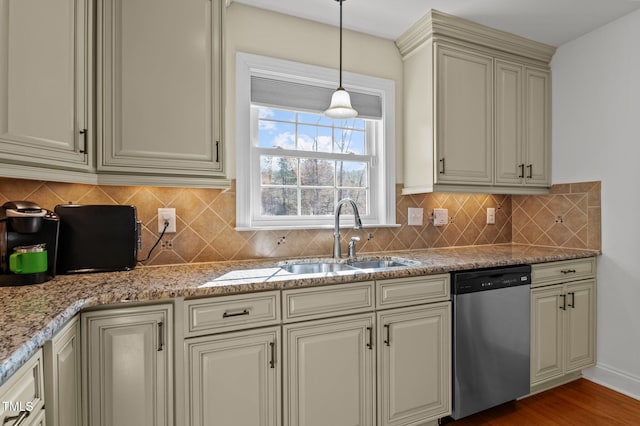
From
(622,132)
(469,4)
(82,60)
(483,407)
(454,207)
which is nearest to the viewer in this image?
(82,60)

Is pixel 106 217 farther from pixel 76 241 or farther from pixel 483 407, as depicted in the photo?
pixel 483 407

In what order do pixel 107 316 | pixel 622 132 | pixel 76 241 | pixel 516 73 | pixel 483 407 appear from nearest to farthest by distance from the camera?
1. pixel 107 316
2. pixel 76 241
3. pixel 483 407
4. pixel 622 132
5. pixel 516 73

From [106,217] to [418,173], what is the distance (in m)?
1.92

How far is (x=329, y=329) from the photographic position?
1701 millimetres

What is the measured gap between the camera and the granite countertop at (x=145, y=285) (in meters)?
0.96

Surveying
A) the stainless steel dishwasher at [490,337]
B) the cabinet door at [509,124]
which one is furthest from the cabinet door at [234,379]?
the cabinet door at [509,124]

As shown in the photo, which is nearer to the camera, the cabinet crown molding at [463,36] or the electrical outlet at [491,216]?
the cabinet crown molding at [463,36]

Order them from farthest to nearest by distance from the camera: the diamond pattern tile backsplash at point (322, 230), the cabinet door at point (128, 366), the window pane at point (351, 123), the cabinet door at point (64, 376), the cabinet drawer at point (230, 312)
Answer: the window pane at point (351, 123) < the diamond pattern tile backsplash at point (322, 230) < the cabinet drawer at point (230, 312) < the cabinet door at point (128, 366) < the cabinet door at point (64, 376)

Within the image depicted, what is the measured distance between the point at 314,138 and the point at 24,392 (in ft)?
6.47

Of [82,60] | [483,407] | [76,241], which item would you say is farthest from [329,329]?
[82,60]

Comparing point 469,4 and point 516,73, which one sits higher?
point 469,4

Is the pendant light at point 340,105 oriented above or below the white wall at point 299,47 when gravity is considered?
below

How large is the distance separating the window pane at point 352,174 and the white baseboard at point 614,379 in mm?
2136

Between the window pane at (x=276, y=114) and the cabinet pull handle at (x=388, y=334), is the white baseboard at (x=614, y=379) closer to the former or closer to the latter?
the cabinet pull handle at (x=388, y=334)
